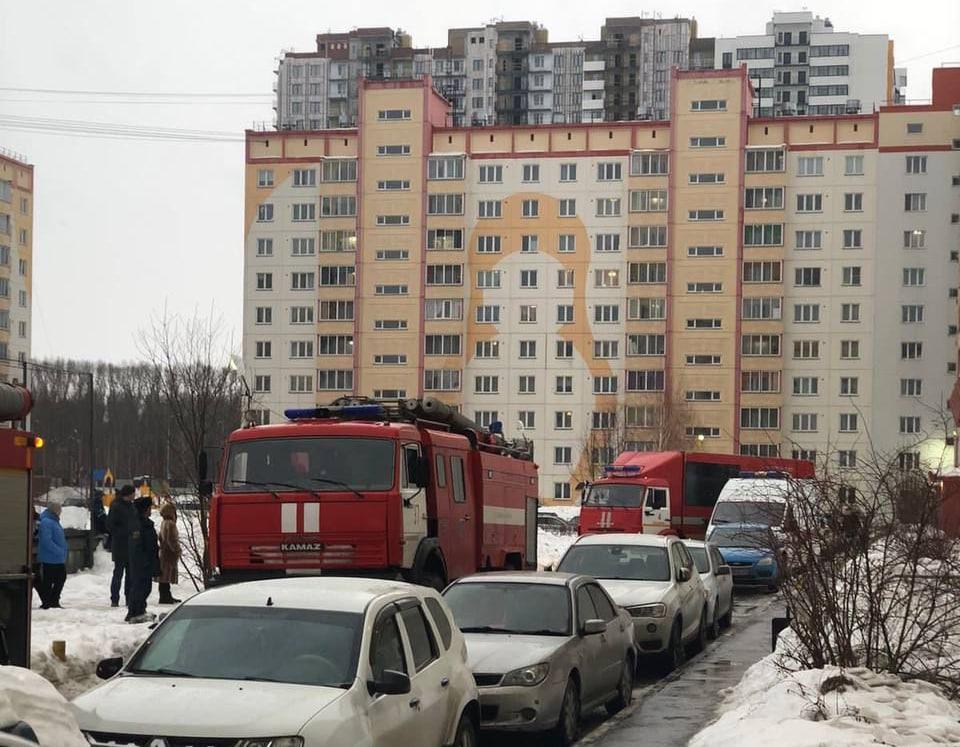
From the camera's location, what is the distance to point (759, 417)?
103500 mm

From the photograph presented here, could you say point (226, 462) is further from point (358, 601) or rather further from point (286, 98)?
point (286, 98)

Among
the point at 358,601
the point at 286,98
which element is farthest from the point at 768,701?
the point at 286,98

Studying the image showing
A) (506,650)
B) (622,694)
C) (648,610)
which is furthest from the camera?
(648,610)

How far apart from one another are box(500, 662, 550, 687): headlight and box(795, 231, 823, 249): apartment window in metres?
94.1

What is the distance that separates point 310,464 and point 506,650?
5780mm

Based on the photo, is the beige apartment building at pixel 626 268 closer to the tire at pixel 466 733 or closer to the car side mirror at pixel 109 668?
the tire at pixel 466 733

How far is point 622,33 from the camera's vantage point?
186000 millimetres

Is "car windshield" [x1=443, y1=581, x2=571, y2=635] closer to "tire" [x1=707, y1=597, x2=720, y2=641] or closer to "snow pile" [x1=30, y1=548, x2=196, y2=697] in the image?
"snow pile" [x1=30, y1=548, x2=196, y2=697]

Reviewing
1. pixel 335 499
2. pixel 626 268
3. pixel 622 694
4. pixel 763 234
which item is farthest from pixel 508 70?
pixel 622 694

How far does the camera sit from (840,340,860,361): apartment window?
103 metres

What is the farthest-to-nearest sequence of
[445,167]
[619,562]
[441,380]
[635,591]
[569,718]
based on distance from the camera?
[441,380]
[445,167]
[619,562]
[635,591]
[569,718]

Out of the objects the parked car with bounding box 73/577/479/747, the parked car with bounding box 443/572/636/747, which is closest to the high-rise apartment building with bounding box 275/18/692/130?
the parked car with bounding box 443/572/636/747

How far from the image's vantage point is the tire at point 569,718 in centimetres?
1268

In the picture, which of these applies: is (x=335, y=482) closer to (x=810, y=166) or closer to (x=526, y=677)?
(x=526, y=677)
